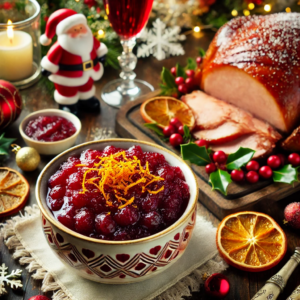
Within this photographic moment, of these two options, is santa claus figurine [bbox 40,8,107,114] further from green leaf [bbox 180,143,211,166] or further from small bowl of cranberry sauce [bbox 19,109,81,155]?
green leaf [bbox 180,143,211,166]

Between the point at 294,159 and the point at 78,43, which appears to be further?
the point at 78,43

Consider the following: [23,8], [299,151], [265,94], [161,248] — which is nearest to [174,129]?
[265,94]

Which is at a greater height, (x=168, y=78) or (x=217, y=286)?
(x=168, y=78)

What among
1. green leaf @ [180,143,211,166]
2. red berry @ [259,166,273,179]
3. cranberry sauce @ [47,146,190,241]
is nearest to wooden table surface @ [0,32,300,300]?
red berry @ [259,166,273,179]

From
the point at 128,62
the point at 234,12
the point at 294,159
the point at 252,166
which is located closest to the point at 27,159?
the point at 128,62

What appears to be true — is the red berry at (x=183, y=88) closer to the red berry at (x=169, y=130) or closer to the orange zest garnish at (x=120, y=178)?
the red berry at (x=169, y=130)

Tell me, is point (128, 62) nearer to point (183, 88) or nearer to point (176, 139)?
point (183, 88)
